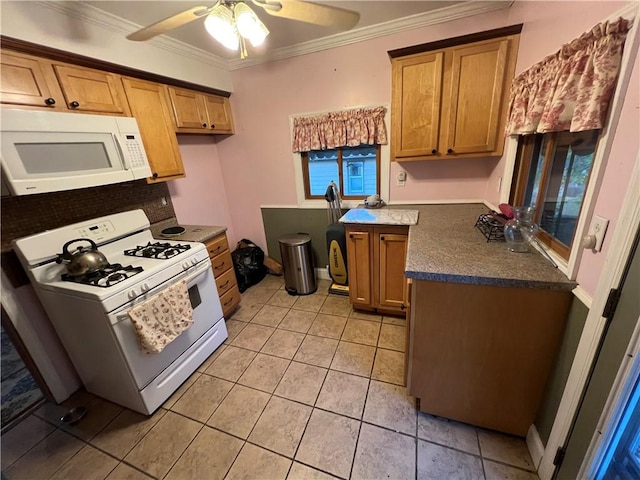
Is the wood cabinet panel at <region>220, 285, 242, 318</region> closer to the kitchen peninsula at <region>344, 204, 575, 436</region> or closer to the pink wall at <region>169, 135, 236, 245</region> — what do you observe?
the pink wall at <region>169, 135, 236, 245</region>

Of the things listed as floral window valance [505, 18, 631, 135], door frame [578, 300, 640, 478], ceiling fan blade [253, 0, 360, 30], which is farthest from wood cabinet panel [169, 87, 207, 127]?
door frame [578, 300, 640, 478]

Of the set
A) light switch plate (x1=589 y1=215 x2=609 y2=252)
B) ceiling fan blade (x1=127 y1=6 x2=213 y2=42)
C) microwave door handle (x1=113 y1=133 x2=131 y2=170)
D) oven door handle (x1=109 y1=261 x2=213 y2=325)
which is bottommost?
oven door handle (x1=109 y1=261 x2=213 y2=325)

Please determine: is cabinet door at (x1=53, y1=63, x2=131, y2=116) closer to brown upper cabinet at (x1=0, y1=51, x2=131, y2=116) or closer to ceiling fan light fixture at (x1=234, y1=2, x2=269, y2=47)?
brown upper cabinet at (x1=0, y1=51, x2=131, y2=116)

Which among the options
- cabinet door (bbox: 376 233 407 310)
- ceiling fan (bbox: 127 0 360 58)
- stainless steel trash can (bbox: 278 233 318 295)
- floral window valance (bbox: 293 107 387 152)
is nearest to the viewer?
ceiling fan (bbox: 127 0 360 58)

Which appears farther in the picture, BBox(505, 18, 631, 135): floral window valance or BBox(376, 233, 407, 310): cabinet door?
BBox(376, 233, 407, 310): cabinet door

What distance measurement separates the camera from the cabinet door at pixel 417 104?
1.90m

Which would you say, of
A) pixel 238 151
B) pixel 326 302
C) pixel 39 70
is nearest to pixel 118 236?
pixel 39 70

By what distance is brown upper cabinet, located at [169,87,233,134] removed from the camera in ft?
7.64

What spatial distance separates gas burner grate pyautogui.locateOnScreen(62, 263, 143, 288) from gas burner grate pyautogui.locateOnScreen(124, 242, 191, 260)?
0.20m

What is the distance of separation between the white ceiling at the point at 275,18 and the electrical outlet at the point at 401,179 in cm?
125

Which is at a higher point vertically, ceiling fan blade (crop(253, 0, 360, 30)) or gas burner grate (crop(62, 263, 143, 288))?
ceiling fan blade (crop(253, 0, 360, 30))

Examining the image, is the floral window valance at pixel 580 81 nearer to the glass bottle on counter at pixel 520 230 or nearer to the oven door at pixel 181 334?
the glass bottle on counter at pixel 520 230

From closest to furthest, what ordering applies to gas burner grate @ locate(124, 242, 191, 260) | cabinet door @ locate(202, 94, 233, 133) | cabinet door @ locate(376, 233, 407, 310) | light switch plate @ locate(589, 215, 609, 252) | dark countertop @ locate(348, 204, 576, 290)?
light switch plate @ locate(589, 215, 609, 252) < dark countertop @ locate(348, 204, 576, 290) < gas burner grate @ locate(124, 242, 191, 260) < cabinet door @ locate(376, 233, 407, 310) < cabinet door @ locate(202, 94, 233, 133)

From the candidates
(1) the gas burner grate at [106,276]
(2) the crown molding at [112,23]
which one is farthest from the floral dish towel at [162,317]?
(2) the crown molding at [112,23]
